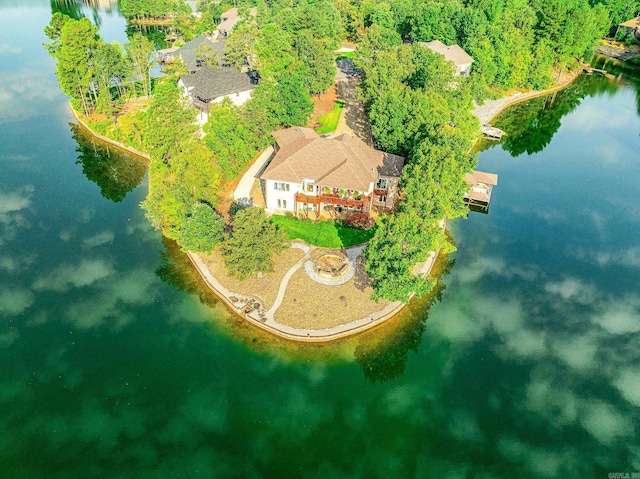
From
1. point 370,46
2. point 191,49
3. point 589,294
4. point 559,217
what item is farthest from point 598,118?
point 191,49

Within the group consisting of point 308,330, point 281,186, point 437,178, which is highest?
point 437,178

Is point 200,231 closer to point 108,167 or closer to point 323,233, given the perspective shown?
point 323,233

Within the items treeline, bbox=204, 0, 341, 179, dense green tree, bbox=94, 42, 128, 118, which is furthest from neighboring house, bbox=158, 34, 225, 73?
dense green tree, bbox=94, 42, 128, 118

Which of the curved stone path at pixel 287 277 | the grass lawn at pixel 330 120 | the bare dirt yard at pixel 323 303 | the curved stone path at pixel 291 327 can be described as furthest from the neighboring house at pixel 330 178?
the grass lawn at pixel 330 120

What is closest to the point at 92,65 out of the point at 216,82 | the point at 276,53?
the point at 216,82

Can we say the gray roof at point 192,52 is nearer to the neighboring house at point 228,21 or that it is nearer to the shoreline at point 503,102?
the neighboring house at point 228,21

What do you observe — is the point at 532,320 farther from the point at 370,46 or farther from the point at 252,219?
the point at 370,46
